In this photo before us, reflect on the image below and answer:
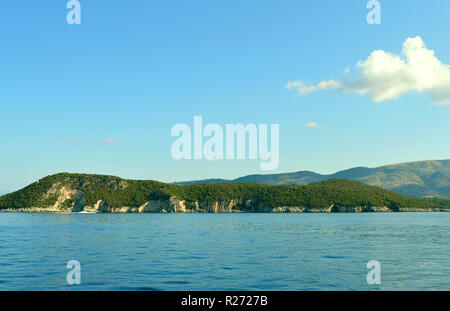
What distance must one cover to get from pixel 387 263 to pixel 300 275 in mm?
13793

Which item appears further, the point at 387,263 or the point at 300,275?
the point at 387,263

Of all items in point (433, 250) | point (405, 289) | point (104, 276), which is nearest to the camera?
point (405, 289)

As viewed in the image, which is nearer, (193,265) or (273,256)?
(193,265)

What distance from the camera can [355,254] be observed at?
5009 cm

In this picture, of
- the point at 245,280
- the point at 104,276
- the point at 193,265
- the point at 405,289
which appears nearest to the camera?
the point at 405,289

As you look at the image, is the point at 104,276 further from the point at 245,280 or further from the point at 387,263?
the point at 387,263

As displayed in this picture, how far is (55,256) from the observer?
1906 inches
